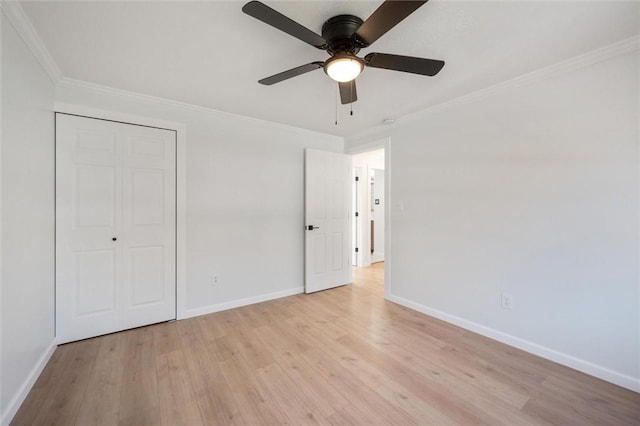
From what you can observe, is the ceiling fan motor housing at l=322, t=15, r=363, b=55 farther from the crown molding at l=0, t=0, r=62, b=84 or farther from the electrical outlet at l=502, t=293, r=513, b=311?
the electrical outlet at l=502, t=293, r=513, b=311

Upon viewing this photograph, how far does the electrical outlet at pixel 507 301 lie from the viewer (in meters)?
2.32

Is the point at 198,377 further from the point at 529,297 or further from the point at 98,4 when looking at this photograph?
the point at 529,297

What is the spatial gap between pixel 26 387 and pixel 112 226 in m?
1.27

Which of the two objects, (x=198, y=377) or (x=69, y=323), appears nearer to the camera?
(x=198, y=377)

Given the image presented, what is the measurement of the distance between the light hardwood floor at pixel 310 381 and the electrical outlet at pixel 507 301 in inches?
13.3

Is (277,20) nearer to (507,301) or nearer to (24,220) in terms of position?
(24,220)

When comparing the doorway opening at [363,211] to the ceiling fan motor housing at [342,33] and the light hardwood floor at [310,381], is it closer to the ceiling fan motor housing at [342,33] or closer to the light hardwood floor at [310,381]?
the light hardwood floor at [310,381]

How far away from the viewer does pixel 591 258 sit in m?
1.92

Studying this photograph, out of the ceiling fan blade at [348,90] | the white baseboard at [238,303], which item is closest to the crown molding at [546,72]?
the ceiling fan blade at [348,90]

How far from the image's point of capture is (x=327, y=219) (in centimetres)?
381

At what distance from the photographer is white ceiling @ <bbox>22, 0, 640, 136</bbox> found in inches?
57.9

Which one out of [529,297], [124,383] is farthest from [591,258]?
[124,383]

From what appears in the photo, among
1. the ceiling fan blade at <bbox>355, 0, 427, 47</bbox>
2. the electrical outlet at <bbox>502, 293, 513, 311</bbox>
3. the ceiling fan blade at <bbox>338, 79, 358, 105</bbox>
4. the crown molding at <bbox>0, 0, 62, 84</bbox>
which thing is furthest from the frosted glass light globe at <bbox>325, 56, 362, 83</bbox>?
the electrical outlet at <bbox>502, 293, 513, 311</bbox>

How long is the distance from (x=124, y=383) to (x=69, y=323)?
101 centimetres
